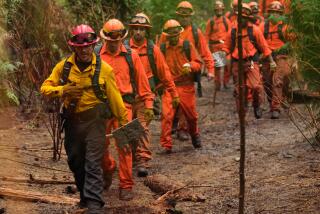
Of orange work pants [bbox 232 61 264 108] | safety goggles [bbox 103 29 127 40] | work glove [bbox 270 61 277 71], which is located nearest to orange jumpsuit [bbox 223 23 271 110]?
orange work pants [bbox 232 61 264 108]

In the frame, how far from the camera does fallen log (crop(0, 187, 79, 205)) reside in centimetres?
815

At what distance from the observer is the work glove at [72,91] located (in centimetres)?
764

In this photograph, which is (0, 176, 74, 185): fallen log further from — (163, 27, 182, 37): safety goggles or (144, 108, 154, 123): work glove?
(163, 27, 182, 37): safety goggles

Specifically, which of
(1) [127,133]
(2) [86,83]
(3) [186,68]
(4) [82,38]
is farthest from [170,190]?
(3) [186,68]

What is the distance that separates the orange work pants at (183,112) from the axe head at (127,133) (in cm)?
441

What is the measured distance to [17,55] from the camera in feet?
43.7

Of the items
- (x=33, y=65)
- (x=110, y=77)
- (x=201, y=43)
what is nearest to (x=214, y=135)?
(x=201, y=43)

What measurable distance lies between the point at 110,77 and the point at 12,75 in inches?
237

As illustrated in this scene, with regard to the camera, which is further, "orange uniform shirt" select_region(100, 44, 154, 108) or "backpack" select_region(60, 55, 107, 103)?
"orange uniform shirt" select_region(100, 44, 154, 108)

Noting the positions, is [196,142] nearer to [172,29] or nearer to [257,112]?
[172,29]

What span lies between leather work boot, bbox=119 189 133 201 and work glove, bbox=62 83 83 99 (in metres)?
1.74

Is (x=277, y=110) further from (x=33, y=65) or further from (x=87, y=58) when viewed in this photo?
(x=87, y=58)

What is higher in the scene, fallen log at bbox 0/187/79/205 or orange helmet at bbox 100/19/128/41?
orange helmet at bbox 100/19/128/41

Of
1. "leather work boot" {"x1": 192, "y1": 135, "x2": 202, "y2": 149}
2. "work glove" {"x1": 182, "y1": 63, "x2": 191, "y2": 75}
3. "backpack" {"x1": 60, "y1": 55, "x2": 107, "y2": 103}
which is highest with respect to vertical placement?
"backpack" {"x1": 60, "y1": 55, "x2": 107, "y2": 103}
